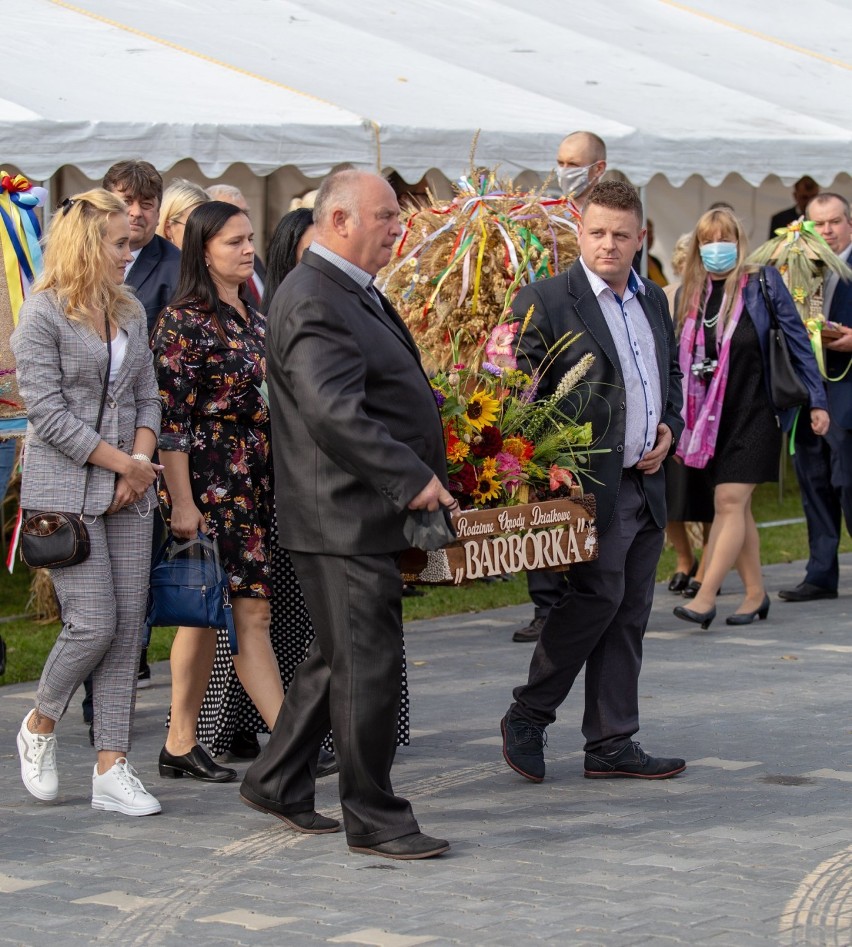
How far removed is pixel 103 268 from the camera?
213 inches

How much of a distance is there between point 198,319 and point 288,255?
16.9 inches

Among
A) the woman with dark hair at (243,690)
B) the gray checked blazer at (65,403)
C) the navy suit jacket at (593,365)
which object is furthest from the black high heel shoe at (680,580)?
the gray checked blazer at (65,403)

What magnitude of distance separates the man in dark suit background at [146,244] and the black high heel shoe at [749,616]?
3.73m

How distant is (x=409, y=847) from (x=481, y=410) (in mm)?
1456

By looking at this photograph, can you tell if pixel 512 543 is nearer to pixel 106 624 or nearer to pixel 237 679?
pixel 106 624

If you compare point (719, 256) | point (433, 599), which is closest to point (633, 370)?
point (719, 256)

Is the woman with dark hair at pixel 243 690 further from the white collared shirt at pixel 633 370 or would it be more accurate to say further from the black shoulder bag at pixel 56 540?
the white collared shirt at pixel 633 370

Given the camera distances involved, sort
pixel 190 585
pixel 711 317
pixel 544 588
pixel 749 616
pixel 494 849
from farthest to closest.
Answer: pixel 749 616, pixel 711 317, pixel 544 588, pixel 190 585, pixel 494 849

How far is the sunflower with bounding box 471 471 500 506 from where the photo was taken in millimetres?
5387

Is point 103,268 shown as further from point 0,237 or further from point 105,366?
point 0,237

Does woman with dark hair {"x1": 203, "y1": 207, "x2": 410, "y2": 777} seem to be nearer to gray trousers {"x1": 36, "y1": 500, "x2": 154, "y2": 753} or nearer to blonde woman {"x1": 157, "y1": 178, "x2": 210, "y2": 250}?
gray trousers {"x1": 36, "y1": 500, "x2": 154, "y2": 753}

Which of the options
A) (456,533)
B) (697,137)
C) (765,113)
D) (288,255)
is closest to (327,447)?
(456,533)

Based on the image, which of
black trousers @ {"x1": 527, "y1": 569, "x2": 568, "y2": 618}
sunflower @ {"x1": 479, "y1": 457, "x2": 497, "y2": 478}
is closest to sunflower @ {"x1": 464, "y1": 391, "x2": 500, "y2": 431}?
sunflower @ {"x1": 479, "y1": 457, "x2": 497, "y2": 478}

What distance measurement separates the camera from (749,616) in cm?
898
